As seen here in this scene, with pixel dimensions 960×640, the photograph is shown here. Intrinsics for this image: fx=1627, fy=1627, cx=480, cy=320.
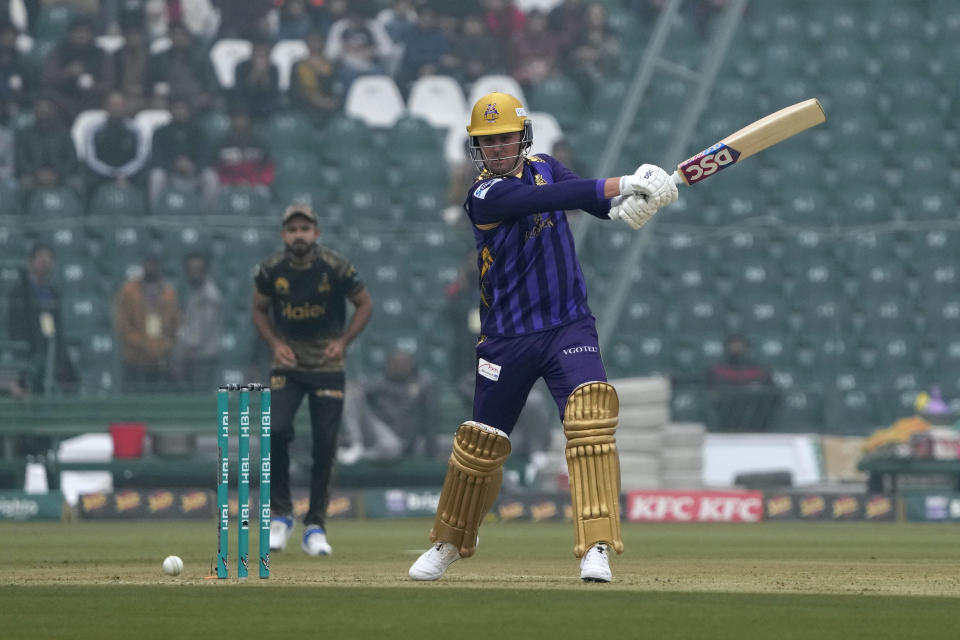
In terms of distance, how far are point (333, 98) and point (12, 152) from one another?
365 centimetres

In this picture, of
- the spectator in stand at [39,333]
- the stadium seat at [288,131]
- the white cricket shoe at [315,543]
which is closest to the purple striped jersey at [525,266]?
the white cricket shoe at [315,543]

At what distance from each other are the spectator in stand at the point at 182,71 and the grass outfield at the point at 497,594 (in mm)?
9327

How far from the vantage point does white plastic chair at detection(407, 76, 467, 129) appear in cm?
1895

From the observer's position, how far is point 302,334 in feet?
30.7

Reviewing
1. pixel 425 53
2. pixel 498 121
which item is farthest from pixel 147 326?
pixel 498 121

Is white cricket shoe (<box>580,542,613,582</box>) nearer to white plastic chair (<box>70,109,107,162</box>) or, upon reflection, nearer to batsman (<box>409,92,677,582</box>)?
batsman (<box>409,92,677,582</box>)

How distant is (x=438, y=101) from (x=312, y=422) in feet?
33.2

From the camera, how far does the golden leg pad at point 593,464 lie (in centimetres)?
638

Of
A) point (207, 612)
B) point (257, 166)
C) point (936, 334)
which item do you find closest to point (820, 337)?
point (936, 334)

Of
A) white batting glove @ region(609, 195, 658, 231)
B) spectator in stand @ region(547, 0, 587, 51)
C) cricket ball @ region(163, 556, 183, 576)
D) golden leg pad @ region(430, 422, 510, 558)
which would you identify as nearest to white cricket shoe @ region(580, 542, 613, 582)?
golden leg pad @ region(430, 422, 510, 558)

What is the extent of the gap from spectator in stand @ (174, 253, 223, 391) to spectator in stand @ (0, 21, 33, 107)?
11.5 ft

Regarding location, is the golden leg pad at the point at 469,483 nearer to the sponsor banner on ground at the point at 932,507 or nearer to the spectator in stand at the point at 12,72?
the sponsor banner on ground at the point at 932,507

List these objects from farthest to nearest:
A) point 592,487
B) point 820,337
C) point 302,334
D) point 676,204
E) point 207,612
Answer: point 676,204 → point 820,337 → point 302,334 → point 592,487 → point 207,612

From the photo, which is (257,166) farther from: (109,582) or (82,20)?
(109,582)
